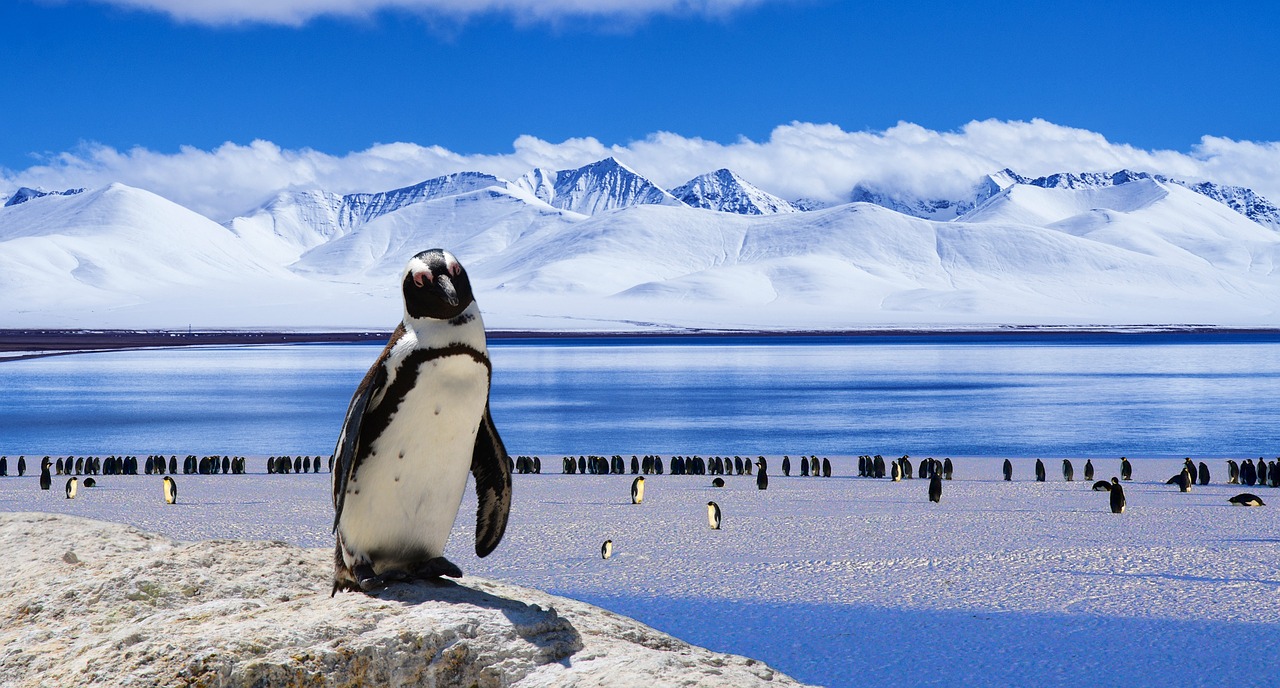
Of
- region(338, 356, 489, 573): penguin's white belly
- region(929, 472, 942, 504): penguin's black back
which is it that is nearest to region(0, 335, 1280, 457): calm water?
region(929, 472, 942, 504): penguin's black back

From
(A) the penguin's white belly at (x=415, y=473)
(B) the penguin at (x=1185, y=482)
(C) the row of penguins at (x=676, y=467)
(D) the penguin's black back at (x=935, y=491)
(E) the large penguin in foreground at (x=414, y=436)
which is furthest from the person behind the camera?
(C) the row of penguins at (x=676, y=467)

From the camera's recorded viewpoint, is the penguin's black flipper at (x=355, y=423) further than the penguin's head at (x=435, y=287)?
Yes

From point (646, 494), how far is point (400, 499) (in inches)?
615

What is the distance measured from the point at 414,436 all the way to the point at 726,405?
139ft

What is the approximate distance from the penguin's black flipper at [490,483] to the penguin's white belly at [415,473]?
0.71 ft

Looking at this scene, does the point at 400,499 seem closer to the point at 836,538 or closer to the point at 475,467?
the point at 475,467

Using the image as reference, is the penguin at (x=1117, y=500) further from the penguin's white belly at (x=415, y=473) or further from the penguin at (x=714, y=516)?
the penguin's white belly at (x=415, y=473)

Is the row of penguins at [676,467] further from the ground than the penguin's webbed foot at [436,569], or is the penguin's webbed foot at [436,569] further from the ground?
the penguin's webbed foot at [436,569]

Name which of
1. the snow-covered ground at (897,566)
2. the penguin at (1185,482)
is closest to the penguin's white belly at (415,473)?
the snow-covered ground at (897,566)

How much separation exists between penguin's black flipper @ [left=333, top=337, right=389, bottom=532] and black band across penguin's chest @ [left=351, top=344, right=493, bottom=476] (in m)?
0.03

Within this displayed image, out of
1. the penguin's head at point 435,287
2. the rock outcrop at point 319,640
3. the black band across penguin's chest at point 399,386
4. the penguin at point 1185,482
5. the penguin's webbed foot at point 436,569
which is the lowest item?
the penguin at point 1185,482

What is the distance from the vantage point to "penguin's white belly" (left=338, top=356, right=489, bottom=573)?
4.63 m

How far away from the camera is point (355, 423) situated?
467 cm

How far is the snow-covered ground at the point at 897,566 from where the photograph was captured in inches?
385
